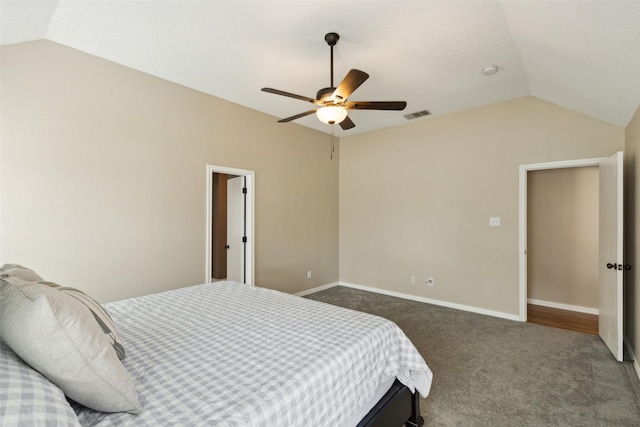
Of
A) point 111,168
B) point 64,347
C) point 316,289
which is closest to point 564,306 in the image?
point 316,289

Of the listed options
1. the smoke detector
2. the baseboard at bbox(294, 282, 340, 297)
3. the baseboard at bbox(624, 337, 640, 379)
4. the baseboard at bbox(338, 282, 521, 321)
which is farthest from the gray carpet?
the smoke detector

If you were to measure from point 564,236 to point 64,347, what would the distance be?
5837mm

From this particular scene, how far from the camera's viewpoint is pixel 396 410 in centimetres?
174

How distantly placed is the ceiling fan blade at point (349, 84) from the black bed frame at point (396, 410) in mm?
2067

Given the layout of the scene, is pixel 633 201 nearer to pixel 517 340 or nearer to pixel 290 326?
pixel 517 340

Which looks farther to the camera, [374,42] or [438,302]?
[438,302]

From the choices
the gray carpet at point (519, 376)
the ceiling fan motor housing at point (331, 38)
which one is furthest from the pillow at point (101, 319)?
the ceiling fan motor housing at point (331, 38)

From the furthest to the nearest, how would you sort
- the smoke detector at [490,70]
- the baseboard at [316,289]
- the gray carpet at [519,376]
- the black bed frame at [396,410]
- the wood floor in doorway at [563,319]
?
the baseboard at [316,289] → the wood floor in doorway at [563,319] → the smoke detector at [490,70] → the gray carpet at [519,376] → the black bed frame at [396,410]

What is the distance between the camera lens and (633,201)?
2.95m

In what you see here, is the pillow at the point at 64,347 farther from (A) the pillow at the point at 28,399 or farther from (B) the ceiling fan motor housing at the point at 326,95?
(B) the ceiling fan motor housing at the point at 326,95

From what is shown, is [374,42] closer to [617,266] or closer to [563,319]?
[617,266]

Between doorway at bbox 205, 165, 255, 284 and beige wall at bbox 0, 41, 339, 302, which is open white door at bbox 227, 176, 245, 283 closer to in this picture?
doorway at bbox 205, 165, 255, 284

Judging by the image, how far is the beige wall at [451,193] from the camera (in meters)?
3.81

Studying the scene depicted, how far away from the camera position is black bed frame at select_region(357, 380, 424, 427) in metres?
1.58
